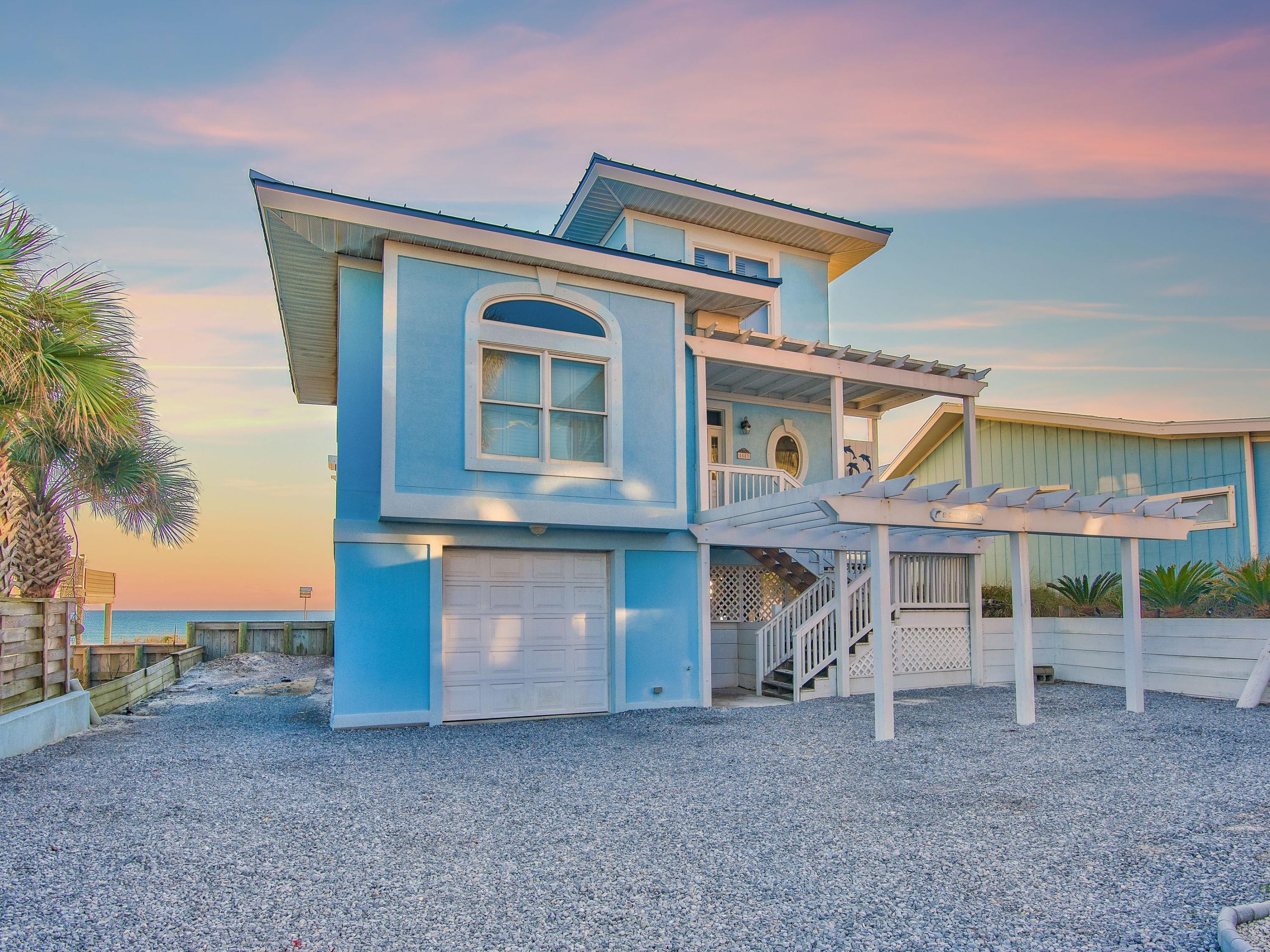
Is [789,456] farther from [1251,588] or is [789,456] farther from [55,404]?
[55,404]

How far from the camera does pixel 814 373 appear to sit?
478 inches

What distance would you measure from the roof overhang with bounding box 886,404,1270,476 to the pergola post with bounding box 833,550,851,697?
489 cm

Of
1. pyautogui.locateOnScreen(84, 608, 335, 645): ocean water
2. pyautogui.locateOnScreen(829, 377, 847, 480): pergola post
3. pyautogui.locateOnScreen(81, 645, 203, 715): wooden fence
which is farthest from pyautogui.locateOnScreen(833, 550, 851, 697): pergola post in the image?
pyautogui.locateOnScreen(84, 608, 335, 645): ocean water

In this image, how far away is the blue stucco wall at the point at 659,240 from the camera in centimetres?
1357

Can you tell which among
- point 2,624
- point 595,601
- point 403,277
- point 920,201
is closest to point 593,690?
point 595,601

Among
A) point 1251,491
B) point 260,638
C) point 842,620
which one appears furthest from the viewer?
point 260,638

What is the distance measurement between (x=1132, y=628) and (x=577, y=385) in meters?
7.80

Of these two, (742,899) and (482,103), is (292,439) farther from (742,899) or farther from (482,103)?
(742,899)

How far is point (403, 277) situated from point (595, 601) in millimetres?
4910

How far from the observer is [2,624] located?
25.6 feet

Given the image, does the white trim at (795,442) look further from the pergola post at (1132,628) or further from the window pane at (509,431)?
the window pane at (509,431)

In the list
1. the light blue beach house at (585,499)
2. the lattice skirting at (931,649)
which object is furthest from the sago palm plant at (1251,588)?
the lattice skirting at (931,649)

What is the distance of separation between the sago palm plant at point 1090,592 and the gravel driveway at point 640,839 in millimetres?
5095

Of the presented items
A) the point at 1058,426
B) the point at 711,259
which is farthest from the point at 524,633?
the point at 1058,426
